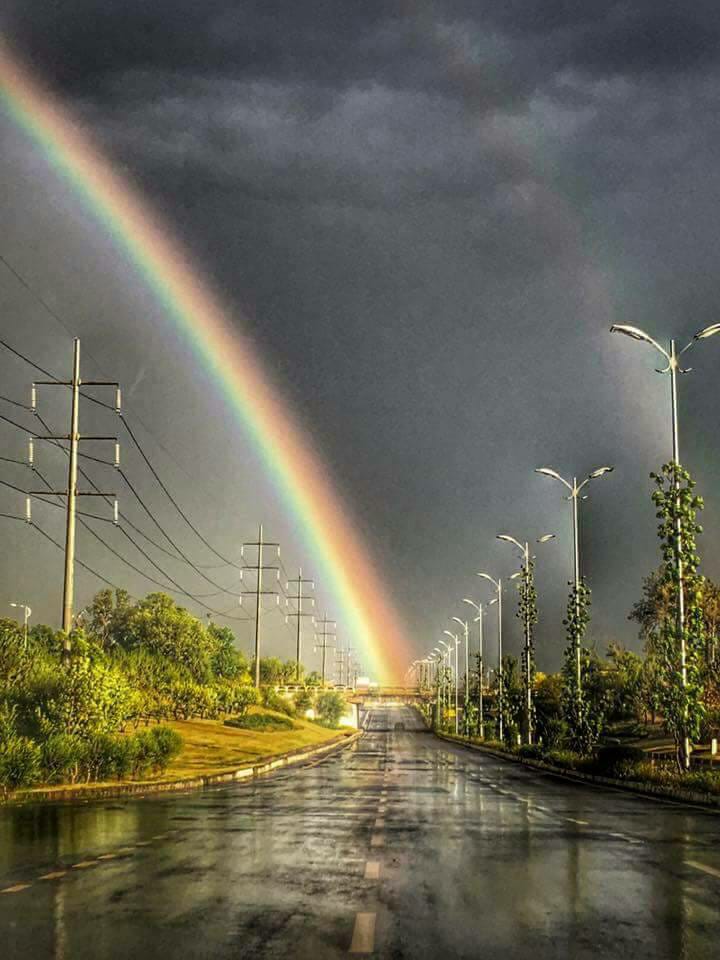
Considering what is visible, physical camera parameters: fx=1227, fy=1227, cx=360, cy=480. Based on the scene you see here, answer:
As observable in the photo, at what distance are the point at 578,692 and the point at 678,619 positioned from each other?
655 inches

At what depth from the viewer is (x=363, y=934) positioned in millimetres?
10406

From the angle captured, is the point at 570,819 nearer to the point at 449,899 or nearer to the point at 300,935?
the point at 449,899

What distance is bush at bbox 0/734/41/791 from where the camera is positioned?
29719mm

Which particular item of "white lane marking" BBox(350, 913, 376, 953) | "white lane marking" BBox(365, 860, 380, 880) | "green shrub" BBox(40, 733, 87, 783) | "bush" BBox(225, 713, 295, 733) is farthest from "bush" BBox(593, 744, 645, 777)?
"bush" BBox(225, 713, 295, 733)

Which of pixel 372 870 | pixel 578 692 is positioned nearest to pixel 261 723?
pixel 578 692

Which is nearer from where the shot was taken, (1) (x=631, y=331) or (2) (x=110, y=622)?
(1) (x=631, y=331)

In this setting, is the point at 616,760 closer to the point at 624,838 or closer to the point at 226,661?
the point at 624,838

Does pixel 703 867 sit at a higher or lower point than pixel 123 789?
higher

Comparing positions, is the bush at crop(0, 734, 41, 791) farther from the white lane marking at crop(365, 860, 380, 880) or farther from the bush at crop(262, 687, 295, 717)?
the bush at crop(262, 687, 295, 717)

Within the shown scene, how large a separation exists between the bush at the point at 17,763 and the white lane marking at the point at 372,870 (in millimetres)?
16372

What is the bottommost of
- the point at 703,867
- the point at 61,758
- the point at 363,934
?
the point at 703,867

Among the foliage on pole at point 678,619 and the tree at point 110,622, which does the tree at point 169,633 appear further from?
the foliage on pole at point 678,619

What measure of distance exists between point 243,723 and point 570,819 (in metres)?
67.6

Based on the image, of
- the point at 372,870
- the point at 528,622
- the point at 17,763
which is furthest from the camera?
the point at 528,622
